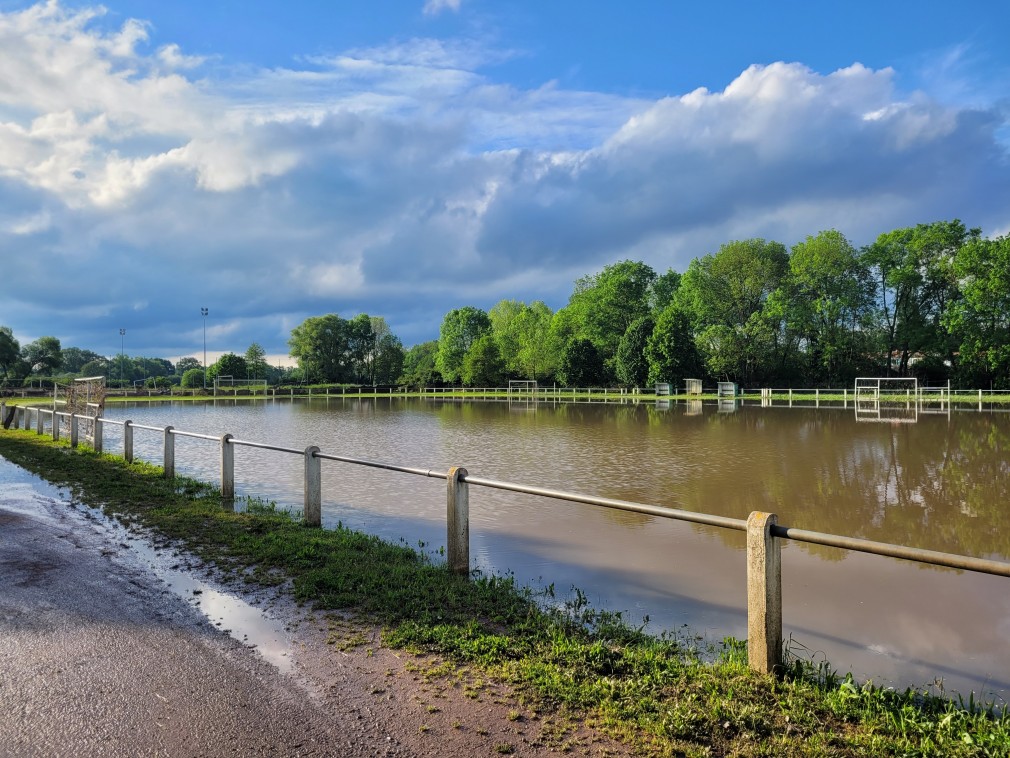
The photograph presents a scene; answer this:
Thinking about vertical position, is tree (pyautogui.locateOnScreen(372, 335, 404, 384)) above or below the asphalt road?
A: above

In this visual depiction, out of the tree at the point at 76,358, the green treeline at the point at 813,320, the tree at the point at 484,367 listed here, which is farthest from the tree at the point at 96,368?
the green treeline at the point at 813,320

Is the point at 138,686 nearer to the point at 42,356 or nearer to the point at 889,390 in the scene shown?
the point at 889,390

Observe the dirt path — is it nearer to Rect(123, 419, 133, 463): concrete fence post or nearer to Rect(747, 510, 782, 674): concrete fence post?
Rect(747, 510, 782, 674): concrete fence post

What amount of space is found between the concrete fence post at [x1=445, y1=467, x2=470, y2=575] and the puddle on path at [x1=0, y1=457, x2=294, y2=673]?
1.85 meters

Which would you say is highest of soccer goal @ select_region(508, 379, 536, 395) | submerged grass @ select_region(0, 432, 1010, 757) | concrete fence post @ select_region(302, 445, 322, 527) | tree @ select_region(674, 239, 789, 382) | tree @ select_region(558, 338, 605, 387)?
tree @ select_region(674, 239, 789, 382)

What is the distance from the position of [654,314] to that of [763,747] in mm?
80638

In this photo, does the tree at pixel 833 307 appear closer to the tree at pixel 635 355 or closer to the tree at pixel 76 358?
the tree at pixel 635 355

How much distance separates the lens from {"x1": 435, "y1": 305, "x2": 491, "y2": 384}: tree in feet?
341

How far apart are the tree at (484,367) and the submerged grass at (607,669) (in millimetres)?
82665

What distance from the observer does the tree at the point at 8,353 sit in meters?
109

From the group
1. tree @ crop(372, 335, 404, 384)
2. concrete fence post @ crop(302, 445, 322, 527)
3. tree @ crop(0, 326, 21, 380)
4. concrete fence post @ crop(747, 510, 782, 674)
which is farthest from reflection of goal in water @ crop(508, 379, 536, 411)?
tree @ crop(0, 326, 21, 380)

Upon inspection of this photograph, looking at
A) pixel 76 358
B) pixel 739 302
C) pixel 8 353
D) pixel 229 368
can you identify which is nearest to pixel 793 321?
pixel 739 302

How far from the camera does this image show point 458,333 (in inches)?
4395

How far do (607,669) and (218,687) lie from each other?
8.18 feet
